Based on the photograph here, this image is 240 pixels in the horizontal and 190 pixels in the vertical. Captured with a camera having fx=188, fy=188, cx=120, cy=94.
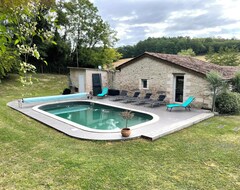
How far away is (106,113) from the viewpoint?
42.4ft

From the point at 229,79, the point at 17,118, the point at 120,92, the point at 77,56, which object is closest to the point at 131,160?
the point at 17,118

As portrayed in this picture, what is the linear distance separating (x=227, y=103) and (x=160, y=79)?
5.03 metres

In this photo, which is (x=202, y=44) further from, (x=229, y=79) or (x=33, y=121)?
(x=33, y=121)

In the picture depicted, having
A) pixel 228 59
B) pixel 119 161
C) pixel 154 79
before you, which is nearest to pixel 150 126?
pixel 119 161

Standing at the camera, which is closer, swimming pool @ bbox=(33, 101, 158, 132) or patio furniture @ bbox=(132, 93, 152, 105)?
swimming pool @ bbox=(33, 101, 158, 132)

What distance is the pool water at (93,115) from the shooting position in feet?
34.0

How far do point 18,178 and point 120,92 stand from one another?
14052 millimetres

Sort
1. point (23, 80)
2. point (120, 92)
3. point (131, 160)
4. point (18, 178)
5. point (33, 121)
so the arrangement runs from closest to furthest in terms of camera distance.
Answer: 1. point (23, 80)
2. point (18, 178)
3. point (131, 160)
4. point (33, 121)
5. point (120, 92)

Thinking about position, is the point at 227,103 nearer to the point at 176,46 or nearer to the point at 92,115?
the point at 92,115

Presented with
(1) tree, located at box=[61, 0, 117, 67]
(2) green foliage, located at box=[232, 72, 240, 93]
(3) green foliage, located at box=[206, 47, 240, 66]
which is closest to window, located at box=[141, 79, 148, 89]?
(2) green foliage, located at box=[232, 72, 240, 93]

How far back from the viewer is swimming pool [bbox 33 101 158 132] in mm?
10000

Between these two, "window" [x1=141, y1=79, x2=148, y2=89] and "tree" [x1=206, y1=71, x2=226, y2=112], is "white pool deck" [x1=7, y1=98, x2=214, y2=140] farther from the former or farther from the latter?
"window" [x1=141, y1=79, x2=148, y2=89]

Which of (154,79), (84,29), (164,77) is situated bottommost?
(154,79)

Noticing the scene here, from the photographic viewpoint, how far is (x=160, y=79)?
14.8 meters
